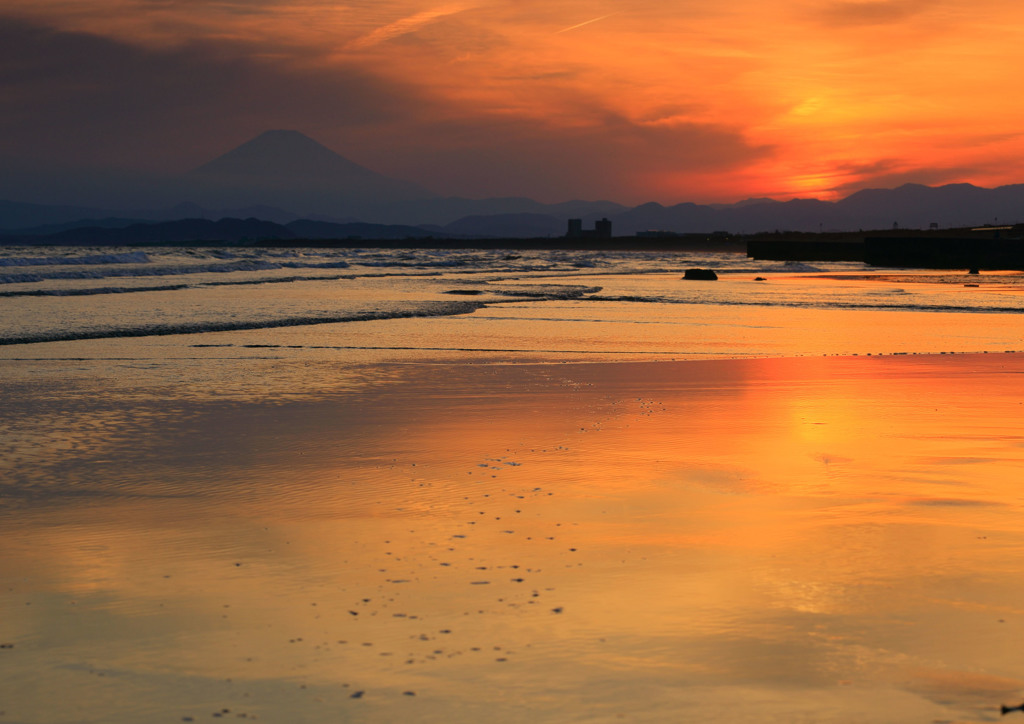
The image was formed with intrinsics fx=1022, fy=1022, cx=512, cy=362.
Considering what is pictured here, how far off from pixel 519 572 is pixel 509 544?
44 cm

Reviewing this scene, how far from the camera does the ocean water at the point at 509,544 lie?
3471 millimetres

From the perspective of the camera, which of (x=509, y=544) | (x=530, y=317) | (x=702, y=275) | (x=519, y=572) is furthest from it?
(x=702, y=275)

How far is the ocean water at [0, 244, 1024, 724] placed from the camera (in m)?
3.47

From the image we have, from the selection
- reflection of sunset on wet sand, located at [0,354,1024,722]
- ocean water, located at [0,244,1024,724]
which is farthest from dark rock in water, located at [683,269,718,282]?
reflection of sunset on wet sand, located at [0,354,1024,722]

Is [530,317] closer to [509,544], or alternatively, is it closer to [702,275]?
[509,544]

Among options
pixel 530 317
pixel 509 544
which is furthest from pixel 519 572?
pixel 530 317

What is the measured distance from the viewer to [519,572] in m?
4.65

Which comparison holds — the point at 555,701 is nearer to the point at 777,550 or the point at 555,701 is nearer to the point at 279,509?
the point at 777,550

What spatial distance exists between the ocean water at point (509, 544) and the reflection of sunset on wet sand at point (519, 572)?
18 mm

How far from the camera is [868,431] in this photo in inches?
328

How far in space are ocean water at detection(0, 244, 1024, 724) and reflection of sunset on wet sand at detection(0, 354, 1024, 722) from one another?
0.02m

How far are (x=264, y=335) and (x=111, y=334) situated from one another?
→ 2.51 meters

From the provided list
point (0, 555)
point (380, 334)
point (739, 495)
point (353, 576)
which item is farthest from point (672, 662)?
point (380, 334)

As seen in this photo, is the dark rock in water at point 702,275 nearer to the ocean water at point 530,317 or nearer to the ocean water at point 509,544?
the ocean water at point 530,317
